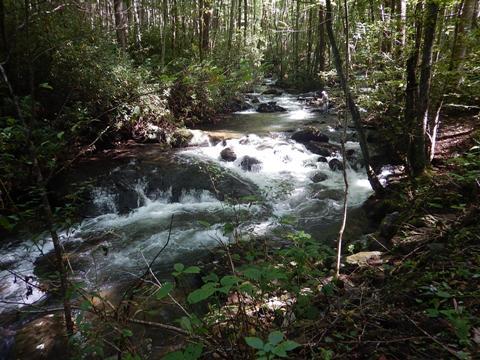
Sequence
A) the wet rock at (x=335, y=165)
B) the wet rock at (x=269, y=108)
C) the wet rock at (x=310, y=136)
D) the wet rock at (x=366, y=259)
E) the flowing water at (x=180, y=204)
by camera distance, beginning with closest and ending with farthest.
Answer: the wet rock at (x=366, y=259) < the flowing water at (x=180, y=204) < the wet rock at (x=335, y=165) < the wet rock at (x=310, y=136) < the wet rock at (x=269, y=108)

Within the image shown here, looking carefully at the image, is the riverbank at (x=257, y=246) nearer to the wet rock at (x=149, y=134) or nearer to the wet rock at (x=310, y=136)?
the wet rock at (x=310, y=136)

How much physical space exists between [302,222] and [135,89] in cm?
596

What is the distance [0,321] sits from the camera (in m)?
4.50

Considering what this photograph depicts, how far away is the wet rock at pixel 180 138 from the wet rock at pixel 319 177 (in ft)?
A: 14.0

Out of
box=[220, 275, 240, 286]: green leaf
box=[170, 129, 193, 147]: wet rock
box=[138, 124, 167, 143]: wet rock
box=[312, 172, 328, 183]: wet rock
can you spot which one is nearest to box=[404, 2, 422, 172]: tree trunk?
box=[312, 172, 328, 183]: wet rock

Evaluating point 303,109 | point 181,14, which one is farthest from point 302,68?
point 181,14

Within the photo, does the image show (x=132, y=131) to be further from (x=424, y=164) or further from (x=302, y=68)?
(x=302, y=68)

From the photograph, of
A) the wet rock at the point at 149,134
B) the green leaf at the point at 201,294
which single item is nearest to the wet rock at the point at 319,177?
the wet rock at the point at 149,134

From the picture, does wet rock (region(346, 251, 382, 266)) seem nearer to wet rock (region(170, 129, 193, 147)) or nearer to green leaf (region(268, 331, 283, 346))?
green leaf (region(268, 331, 283, 346))

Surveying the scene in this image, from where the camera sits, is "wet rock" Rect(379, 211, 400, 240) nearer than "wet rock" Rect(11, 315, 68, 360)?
No

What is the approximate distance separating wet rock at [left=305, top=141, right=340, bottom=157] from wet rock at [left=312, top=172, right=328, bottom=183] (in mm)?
1356

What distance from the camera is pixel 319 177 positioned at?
9.52 metres

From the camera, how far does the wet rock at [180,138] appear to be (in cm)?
1105

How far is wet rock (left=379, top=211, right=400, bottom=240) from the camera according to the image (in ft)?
18.4
